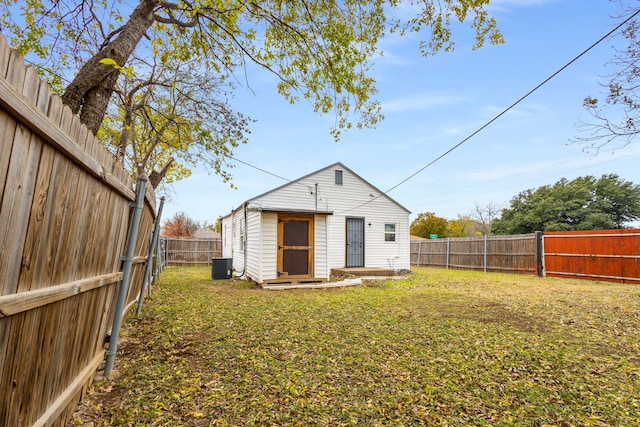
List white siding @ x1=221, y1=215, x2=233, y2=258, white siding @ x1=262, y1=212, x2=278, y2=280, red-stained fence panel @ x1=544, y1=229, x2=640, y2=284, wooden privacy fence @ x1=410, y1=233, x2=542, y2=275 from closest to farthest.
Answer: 1. white siding @ x1=262, y1=212, x2=278, y2=280
2. red-stained fence panel @ x1=544, y1=229, x2=640, y2=284
3. wooden privacy fence @ x1=410, y1=233, x2=542, y2=275
4. white siding @ x1=221, y1=215, x2=233, y2=258

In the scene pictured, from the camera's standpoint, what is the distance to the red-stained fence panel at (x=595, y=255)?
10336 mm

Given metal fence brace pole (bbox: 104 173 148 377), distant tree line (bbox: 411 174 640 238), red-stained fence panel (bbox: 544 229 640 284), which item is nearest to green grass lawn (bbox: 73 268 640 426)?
metal fence brace pole (bbox: 104 173 148 377)

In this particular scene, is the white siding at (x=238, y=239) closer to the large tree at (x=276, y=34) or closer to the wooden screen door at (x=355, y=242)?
the wooden screen door at (x=355, y=242)

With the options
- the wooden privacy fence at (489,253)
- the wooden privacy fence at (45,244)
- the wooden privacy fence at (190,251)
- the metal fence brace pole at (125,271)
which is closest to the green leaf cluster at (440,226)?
the wooden privacy fence at (489,253)

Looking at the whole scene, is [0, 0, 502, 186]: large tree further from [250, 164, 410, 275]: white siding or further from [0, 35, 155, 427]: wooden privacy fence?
[250, 164, 410, 275]: white siding

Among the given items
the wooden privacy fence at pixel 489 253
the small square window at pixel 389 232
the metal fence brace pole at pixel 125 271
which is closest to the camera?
the metal fence brace pole at pixel 125 271

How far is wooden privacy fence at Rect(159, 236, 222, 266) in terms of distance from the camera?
17.9 metres

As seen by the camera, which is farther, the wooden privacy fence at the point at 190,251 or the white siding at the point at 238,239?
the wooden privacy fence at the point at 190,251

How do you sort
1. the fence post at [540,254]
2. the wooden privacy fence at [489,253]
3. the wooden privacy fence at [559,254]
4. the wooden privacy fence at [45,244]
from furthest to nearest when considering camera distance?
the wooden privacy fence at [489,253], the fence post at [540,254], the wooden privacy fence at [559,254], the wooden privacy fence at [45,244]

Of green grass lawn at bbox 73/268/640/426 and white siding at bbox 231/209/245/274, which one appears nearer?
green grass lawn at bbox 73/268/640/426

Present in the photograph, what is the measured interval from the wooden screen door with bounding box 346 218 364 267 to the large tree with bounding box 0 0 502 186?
781 centimetres

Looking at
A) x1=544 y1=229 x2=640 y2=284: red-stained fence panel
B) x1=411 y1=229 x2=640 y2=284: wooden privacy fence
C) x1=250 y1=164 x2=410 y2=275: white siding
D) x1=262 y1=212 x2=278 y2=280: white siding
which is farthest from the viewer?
x1=250 y1=164 x2=410 y2=275: white siding

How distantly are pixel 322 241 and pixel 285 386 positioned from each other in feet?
24.5

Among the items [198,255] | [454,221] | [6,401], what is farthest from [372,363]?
[454,221]
